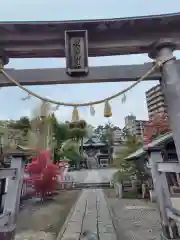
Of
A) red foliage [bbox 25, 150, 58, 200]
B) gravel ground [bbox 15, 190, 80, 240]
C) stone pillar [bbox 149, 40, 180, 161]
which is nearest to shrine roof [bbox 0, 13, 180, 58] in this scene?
stone pillar [bbox 149, 40, 180, 161]

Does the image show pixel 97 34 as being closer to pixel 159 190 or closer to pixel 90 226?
pixel 159 190

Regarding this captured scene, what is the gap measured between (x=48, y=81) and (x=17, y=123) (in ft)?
75.5

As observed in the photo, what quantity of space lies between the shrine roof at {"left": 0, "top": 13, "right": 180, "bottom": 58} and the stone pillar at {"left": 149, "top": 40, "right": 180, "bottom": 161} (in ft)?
0.75

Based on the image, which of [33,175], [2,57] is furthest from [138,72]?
[33,175]

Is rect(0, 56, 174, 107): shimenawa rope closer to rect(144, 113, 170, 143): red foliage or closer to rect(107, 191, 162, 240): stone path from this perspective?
rect(107, 191, 162, 240): stone path

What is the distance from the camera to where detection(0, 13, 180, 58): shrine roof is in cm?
309

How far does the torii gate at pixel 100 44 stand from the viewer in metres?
3.04

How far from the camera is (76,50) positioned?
314cm

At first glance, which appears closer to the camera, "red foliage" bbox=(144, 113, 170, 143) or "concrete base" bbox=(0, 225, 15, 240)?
"concrete base" bbox=(0, 225, 15, 240)

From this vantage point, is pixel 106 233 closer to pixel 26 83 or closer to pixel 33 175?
pixel 26 83

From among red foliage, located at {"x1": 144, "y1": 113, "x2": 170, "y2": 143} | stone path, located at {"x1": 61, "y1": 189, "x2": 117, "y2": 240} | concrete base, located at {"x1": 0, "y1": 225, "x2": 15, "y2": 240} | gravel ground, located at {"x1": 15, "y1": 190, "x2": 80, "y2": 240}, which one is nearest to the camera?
concrete base, located at {"x1": 0, "y1": 225, "x2": 15, "y2": 240}

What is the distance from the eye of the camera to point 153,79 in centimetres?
317

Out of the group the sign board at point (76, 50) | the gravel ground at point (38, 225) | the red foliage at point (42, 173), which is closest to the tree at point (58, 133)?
the red foliage at point (42, 173)

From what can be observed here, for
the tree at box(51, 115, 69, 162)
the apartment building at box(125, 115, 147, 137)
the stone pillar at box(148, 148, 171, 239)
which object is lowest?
the stone pillar at box(148, 148, 171, 239)
